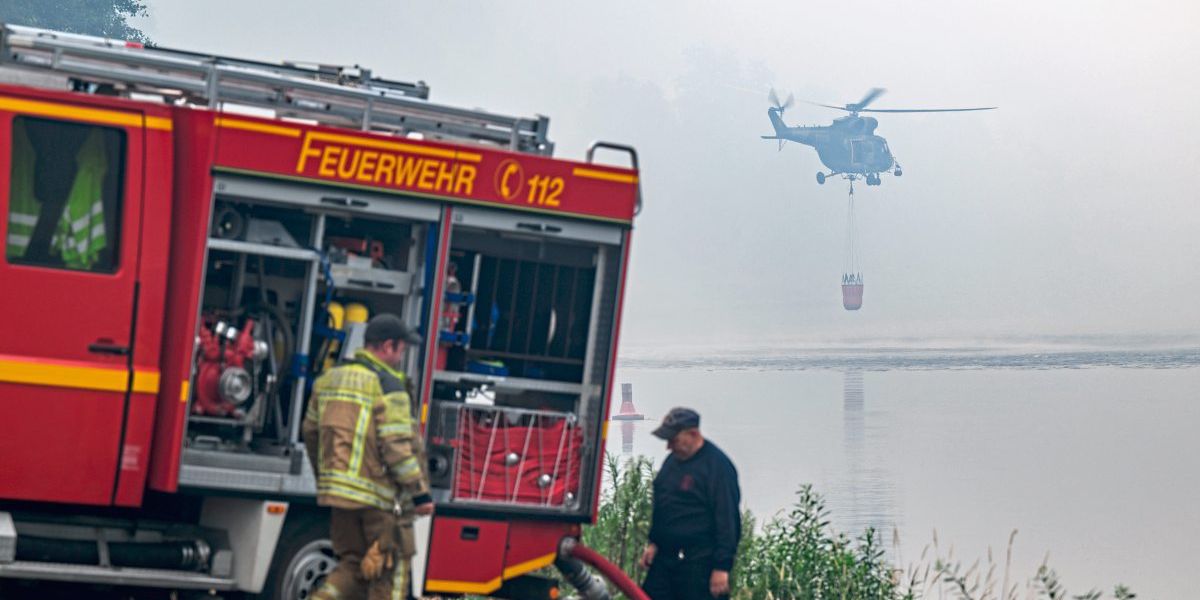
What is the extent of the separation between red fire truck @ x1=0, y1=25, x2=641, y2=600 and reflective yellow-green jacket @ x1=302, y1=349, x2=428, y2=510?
90 cm

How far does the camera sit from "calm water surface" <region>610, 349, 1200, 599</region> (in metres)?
50.2

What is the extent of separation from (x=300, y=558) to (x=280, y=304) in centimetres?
127

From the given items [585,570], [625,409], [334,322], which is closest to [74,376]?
[334,322]

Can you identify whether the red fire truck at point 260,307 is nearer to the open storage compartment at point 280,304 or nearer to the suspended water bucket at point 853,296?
the open storage compartment at point 280,304

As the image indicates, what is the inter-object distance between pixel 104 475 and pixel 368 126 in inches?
86.3

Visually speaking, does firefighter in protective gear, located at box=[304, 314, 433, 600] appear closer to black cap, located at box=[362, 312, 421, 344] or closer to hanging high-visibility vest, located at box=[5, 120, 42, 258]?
black cap, located at box=[362, 312, 421, 344]

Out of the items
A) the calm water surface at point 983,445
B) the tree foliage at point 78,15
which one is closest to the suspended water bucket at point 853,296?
the calm water surface at point 983,445

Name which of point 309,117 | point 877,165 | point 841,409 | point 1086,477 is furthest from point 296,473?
point 877,165

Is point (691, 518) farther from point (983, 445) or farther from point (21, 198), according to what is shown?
point (983, 445)

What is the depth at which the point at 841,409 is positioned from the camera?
8825 cm

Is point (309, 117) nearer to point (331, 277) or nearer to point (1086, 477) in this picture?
point (331, 277)

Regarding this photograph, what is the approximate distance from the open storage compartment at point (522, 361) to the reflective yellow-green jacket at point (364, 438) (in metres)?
1.14

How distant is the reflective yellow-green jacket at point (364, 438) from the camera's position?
8.12 m

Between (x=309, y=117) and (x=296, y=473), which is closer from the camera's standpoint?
(x=296, y=473)
